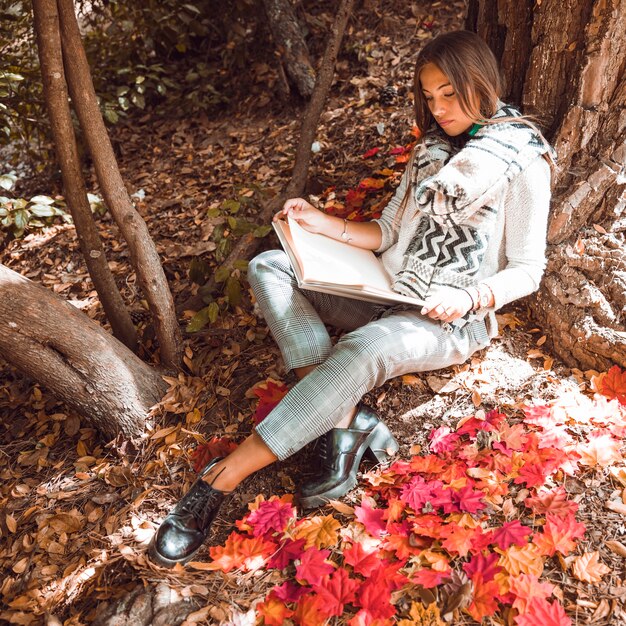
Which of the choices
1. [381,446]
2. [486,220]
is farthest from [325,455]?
[486,220]

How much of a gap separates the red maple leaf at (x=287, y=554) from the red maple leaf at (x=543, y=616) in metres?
0.67

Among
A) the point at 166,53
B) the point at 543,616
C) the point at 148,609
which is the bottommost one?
the point at 148,609

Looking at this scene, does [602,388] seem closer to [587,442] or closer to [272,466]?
[587,442]

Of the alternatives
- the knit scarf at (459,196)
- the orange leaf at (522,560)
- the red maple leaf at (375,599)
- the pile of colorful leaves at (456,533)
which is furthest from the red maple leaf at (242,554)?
the knit scarf at (459,196)

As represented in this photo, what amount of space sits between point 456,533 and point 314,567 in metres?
0.45

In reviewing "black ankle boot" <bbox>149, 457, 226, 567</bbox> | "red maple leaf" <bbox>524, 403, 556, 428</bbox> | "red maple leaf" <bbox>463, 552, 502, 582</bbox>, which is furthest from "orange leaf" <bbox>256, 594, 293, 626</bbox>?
"red maple leaf" <bbox>524, 403, 556, 428</bbox>

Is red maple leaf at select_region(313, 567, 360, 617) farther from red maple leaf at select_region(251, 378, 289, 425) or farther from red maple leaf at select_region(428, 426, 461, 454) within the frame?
red maple leaf at select_region(251, 378, 289, 425)

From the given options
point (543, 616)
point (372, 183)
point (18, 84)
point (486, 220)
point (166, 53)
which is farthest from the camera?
point (166, 53)

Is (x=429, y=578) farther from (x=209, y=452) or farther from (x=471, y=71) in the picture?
(x=471, y=71)

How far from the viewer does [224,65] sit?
→ 4.32 m

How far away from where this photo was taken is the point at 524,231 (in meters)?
1.95

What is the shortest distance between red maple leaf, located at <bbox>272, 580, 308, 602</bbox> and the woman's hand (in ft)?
4.25

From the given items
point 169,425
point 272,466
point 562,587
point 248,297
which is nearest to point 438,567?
point 562,587

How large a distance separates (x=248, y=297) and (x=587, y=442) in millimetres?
1648
